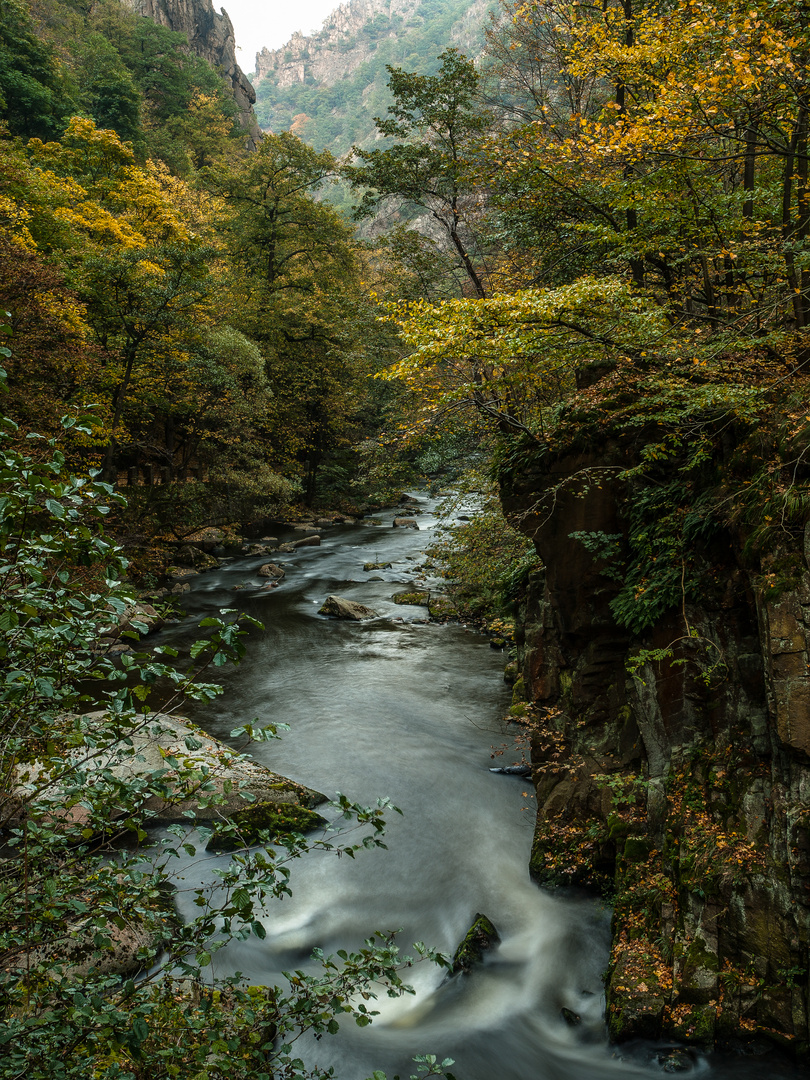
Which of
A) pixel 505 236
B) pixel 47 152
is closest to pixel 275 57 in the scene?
pixel 47 152

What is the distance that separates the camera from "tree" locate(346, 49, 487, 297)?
41.5ft

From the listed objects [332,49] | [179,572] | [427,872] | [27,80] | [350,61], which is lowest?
[427,872]

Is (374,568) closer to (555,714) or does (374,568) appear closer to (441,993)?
(555,714)

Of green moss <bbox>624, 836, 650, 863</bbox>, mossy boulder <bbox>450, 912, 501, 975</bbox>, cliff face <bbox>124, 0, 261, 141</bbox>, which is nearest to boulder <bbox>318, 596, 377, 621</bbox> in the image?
mossy boulder <bbox>450, 912, 501, 975</bbox>

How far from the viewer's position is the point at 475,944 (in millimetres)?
6465

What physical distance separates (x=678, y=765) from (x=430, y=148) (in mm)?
13683

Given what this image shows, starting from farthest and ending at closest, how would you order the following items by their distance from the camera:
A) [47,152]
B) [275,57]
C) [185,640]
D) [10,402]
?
1. [275,57]
2. [47,152]
3. [185,640]
4. [10,402]

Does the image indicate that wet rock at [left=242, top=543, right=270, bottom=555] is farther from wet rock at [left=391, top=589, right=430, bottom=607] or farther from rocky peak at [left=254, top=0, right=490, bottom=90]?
rocky peak at [left=254, top=0, right=490, bottom=90]

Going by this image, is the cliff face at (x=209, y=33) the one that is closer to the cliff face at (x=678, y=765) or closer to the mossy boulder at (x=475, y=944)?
the cliff face at (x=678, y=765)

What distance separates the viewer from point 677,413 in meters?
5.86

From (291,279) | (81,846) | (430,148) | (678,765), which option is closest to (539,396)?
(430,148)

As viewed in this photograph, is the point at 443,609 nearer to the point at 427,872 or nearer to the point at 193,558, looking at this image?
the point at 427,872

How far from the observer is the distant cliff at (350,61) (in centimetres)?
10425

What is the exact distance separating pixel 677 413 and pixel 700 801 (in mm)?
3625
